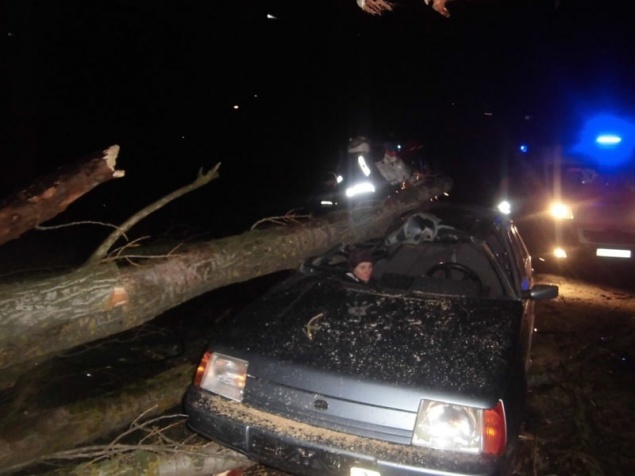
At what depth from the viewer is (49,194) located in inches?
123

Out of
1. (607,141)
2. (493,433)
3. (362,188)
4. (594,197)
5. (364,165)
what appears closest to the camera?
(493,433)

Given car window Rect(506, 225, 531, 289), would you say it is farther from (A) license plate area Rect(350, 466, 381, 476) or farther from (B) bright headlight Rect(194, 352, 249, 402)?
(B) bright headlight Rect(194, 352, 249, 402)

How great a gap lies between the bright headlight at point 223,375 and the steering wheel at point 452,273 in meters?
Result: 1.87

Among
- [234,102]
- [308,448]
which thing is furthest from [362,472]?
[234,102]

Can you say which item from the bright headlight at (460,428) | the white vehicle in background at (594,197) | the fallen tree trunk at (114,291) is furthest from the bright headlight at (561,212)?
the bright headlight at (460,428)

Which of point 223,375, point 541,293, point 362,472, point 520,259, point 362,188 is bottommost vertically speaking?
point 362,472

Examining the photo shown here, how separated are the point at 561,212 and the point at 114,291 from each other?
7.64m

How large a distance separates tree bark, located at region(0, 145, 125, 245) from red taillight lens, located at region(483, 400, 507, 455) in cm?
260

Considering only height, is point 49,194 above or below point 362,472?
above

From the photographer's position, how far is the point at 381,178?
7.04 meters

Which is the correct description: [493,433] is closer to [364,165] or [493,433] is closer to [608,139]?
[364,165]

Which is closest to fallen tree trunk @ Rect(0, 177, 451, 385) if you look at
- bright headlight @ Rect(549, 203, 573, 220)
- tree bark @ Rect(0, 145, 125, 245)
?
tree bark @ Rect(0, 145, 125, 245)

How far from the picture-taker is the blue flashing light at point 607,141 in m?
9.02

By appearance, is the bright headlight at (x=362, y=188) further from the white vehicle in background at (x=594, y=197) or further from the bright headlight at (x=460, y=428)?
the bright headlight at (x=460, y=428)
